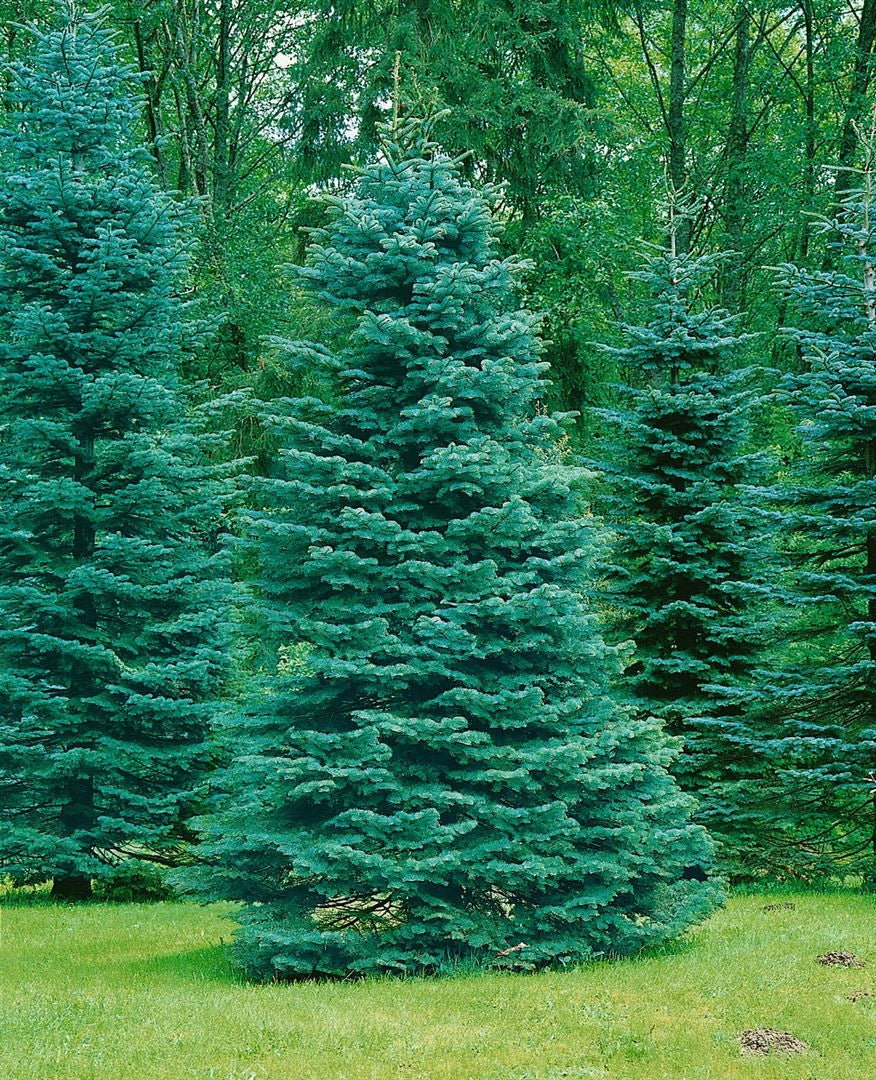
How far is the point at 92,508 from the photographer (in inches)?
567

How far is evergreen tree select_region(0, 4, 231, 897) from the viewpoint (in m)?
13.8

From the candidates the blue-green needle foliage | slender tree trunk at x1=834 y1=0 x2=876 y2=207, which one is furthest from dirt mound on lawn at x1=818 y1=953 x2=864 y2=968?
slender tree trunk at x1=834 y1=0 x2=876 y2=207

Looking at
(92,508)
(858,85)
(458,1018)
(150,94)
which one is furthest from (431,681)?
(150,94)

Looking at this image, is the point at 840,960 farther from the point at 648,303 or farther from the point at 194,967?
the point at 648,303

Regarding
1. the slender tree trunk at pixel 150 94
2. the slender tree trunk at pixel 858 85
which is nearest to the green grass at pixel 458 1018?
the slender tree trunk at pixel 858 85

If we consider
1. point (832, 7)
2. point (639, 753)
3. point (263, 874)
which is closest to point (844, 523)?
point (639, 753)

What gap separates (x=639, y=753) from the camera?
33.5 feet

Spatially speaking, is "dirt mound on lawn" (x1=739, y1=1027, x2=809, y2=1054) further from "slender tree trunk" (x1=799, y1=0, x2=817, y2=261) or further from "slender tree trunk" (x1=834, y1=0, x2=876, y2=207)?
"slender tree trunk" (x1=799, y1=0, x2=817, y2=261)

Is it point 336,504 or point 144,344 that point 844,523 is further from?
point 144,344

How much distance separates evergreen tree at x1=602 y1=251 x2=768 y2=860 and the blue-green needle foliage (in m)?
3.41

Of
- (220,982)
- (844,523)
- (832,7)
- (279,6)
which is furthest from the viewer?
(279,6)

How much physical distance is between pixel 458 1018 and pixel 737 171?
841 inches

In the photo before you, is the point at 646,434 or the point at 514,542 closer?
A: the point at 514,542

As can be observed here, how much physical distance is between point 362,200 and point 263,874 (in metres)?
6.26
